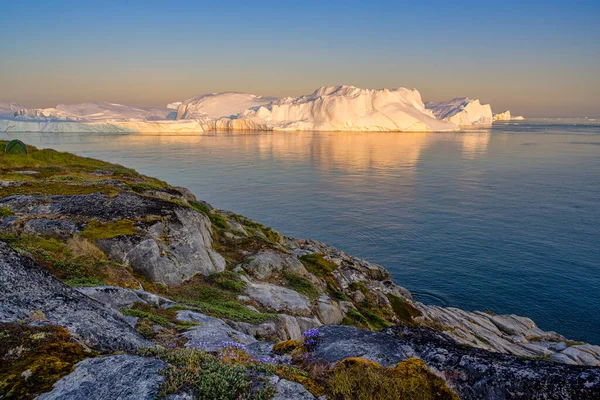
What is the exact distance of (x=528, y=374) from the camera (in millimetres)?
5254

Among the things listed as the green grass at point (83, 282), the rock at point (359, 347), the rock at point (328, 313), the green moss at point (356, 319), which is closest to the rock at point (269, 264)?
the rock at point (328, 313)

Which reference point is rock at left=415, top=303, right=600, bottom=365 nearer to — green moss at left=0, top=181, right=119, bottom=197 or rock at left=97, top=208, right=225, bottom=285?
rock at left=97, top=208, right=225, bottom=285

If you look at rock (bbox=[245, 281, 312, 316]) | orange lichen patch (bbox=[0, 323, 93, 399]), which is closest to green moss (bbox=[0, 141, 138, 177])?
rock (bbox=[245, 281, 312, 316])

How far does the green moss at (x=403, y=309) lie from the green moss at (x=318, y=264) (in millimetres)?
4612

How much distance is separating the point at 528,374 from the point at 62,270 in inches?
478

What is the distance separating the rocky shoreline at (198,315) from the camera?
4.95 metres

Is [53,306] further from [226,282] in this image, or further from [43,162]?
[43,162]

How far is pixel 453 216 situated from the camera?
50.7 metres

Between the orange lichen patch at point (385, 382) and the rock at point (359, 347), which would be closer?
the orange lichen patch at point (385, 382)

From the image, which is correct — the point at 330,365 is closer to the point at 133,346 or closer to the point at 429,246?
the point at 133,346

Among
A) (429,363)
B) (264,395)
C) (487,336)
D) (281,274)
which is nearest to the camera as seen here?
(264,395)

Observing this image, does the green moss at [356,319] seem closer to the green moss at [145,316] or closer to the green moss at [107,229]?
the green moss at [107,229]

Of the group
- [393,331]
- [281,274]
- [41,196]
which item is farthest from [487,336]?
[41,196]

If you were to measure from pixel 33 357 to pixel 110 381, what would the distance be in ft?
3.56
